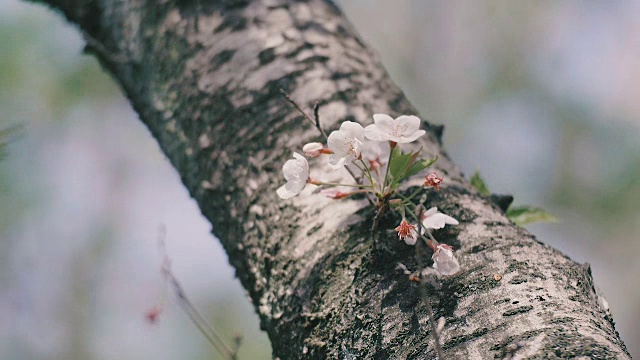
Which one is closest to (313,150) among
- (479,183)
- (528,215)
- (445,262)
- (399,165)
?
(399,165)

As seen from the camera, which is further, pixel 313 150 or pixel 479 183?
pixel 479 183

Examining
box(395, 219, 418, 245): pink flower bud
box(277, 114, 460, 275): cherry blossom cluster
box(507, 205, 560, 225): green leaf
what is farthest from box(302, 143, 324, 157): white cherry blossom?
box(507, 205, 560, 225): green leaf

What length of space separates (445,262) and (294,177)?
0.33 m

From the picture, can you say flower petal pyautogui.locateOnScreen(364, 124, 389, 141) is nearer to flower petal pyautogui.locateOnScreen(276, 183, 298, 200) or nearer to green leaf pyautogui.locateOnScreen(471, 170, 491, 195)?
flower petal pyautogui.locateOnScreen(276, 183, 298, 200)

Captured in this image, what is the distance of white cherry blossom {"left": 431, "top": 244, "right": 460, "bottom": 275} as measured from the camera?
3.02ft

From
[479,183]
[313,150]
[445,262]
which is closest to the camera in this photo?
[445,262]

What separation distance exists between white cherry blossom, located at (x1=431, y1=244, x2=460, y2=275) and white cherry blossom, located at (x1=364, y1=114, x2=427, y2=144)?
21 centimetres

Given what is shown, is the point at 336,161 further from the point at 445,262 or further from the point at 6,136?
the point at 6,136

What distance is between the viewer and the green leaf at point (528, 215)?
4.96 feet

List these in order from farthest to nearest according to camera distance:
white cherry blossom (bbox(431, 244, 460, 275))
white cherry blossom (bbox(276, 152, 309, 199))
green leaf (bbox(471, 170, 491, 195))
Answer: green leaf (bbox(471, 170, 491, 195)) → white cherry blossom (bbox(276, 152, 309, 199)) → white cherry blossom (bbox(431, 244, 460, 275))

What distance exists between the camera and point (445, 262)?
923 mm

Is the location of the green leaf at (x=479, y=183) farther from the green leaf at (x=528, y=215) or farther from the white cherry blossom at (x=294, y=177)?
the white cherry blossom at (x=294, y=177)

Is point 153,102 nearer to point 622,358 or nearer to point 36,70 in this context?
point 622,358

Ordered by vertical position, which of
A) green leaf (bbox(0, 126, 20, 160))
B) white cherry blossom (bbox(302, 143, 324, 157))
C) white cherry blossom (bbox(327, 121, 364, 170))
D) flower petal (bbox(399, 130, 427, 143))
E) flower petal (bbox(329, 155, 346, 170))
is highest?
flower petal (bbox(399, 130, 427, 143))
